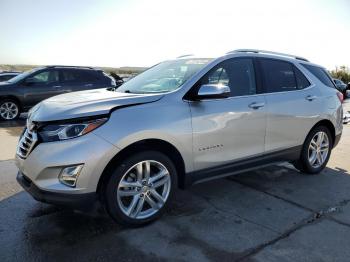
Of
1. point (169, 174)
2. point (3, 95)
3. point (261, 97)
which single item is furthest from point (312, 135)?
point (3, 95)

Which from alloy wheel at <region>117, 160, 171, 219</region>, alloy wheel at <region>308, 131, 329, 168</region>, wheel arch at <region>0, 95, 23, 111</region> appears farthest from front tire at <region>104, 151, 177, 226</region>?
wheel arch at <region>0, 95, 23, 111</region>

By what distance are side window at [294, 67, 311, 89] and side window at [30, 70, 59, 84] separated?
8207 mm

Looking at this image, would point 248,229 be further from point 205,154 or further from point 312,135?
point 312,135

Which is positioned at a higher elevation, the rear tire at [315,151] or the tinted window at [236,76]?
the tinted window at [236,76]

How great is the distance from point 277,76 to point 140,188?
8.17 ft

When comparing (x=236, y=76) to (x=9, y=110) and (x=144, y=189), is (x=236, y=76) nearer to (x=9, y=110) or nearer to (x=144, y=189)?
(x=144, y=189)

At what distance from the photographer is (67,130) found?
132 inches

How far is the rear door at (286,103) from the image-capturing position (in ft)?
15.9

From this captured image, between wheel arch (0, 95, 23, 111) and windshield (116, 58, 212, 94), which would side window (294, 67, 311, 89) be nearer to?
windshield (116, 58, 212, 94)

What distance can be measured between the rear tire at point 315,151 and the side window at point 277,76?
2.82 feet

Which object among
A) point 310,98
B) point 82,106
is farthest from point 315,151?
point 82,106

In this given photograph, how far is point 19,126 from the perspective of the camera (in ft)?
32.9

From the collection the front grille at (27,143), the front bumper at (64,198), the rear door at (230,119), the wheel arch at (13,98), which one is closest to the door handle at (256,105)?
the rear door at (230,119)

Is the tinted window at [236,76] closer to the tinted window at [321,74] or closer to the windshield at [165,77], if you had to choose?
the windshield at [165,77]
